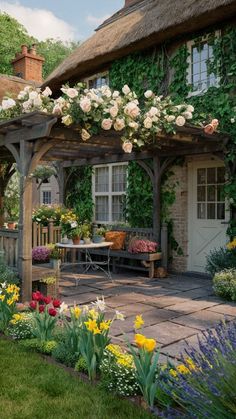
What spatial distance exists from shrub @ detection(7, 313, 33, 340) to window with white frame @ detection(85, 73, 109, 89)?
743 cm

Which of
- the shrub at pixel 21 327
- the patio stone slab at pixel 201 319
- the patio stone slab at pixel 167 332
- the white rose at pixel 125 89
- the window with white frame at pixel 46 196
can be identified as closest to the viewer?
the shrub at pixel 21 327

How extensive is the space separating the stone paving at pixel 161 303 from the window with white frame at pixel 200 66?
3866 millimetres

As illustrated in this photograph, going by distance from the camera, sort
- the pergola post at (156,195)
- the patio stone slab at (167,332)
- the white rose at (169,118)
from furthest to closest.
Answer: the pergola post at (156,195)
the white rose at (169,118)
the patio stone slab at (167,332)

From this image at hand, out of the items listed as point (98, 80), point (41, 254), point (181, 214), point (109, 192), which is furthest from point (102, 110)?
point (98, 80)

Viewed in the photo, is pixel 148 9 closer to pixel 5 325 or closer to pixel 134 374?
pixel 5 325

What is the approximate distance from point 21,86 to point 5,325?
12635 mm

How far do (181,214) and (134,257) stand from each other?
1.40 m

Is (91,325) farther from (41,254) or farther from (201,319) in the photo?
(41,254)

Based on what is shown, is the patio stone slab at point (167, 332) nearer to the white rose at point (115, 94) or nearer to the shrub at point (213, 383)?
the shrub at point (213, 383)

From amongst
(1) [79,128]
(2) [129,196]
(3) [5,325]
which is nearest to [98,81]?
(2) [129,196]

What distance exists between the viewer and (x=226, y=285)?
5.93m

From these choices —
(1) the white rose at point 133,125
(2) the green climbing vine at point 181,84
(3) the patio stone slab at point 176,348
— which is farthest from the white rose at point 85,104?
(3) the patio stone slab at point 176,348

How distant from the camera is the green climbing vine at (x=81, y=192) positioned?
10.8 m

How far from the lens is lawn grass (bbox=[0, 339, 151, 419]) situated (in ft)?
8.86
